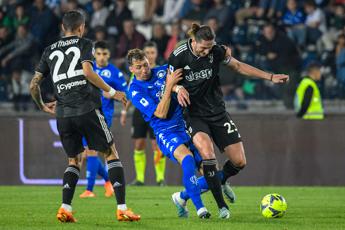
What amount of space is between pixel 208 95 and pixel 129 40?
378 inches

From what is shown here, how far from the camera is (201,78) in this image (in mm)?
10375

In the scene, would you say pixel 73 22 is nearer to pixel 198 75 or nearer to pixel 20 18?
pixel 198 75

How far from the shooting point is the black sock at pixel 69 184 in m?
9.77

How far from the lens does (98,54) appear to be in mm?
14883

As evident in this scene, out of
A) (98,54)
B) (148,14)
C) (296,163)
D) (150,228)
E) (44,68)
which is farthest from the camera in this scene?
(148,14)

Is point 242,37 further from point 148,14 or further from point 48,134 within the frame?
point 48,134

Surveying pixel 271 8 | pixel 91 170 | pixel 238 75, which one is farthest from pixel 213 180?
pixel 271 8

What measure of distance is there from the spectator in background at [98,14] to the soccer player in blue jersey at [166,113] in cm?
1029

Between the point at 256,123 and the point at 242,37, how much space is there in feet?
9.97

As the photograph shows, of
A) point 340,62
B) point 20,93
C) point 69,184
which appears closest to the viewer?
point 69,184

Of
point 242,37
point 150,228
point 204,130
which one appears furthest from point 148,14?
point 150,228

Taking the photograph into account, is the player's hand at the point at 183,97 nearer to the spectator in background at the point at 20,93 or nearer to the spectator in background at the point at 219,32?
the spectator in background at the point at 219,32

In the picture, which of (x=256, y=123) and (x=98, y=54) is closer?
(x=98, y=54)

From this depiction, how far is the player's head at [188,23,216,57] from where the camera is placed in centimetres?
992
